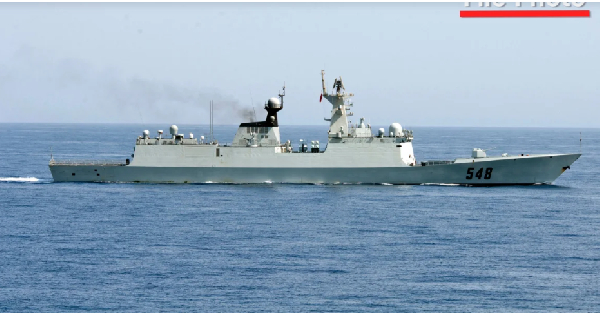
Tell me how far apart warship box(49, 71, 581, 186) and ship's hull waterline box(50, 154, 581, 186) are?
0.20 feet

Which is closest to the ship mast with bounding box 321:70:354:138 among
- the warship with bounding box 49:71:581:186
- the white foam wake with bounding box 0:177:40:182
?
the warship with bounding box 49:71:581:186

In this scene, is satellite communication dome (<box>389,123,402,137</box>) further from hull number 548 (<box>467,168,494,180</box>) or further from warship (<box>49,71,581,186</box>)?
hull number 548 (<box>467,168,494,180</box>)

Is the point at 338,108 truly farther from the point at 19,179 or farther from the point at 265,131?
the point at 19,179

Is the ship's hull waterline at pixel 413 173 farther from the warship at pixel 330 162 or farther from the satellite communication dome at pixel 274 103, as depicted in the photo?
the satellite communication dome at pixel 274 103

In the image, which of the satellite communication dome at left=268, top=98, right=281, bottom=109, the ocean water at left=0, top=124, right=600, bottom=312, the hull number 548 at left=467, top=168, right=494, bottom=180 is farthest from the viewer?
the satellite communication dome at left=268, top=98, right=281, bottom=109

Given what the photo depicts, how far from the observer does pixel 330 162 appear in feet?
159

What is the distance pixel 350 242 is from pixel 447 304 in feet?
30.0

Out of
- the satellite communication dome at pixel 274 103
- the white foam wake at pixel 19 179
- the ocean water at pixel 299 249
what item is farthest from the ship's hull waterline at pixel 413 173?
the white foam wake at pixel 19 179

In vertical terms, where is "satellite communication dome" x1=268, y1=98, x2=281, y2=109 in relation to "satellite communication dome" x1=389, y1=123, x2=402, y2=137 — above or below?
above

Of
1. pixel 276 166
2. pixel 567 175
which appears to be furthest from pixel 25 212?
pixel 567 175

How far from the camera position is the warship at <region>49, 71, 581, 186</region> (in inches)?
1902

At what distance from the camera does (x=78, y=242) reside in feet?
108

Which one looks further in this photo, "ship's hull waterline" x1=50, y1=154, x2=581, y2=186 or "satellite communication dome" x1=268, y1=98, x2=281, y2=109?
"satellite communication dome" x1=268, y1=98, x2=281, y2=109

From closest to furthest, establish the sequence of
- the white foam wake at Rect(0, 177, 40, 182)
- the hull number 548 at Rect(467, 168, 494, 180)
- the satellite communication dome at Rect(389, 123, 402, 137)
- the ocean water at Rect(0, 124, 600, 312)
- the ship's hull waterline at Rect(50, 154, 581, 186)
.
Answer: the ocean water at Rect(0, 124, 600, 312), the ship's hull waterline at Rect(50, 154, 581, 186), the hull number 548 at Rect(467, 168, 494, 180), the satellite communication dome at Rect(389, 123, 402, 137), the white foam wake at Rect(0, 177, 40, 182)
